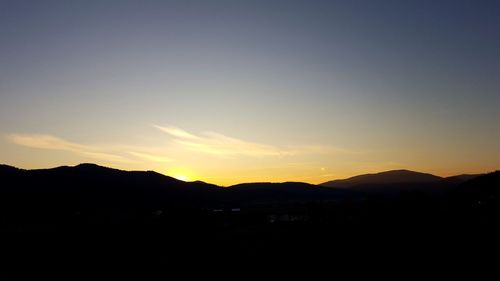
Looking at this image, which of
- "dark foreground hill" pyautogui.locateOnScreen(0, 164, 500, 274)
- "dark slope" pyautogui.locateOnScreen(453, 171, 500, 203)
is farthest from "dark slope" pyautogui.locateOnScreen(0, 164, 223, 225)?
"dark slope" pyautogui.locateOnScreen(453, 171, 500, 203)

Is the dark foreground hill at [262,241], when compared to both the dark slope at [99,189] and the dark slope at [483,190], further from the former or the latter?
the dark slope at [99,189]

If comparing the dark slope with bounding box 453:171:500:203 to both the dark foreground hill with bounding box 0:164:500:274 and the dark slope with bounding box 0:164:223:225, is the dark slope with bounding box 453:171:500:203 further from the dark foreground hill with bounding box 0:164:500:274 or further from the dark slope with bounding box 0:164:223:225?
the dark slope with bounding box 0:164:223:225

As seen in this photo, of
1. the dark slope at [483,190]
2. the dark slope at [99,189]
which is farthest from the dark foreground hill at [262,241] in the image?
the dark slope at [99,189]

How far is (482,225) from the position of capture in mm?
39062

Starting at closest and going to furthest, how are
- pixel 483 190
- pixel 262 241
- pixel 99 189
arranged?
pixel 262 241 → pixel 483 190 → pixel 99 189

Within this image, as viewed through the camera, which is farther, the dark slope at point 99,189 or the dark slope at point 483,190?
the dark slope at point 99,189

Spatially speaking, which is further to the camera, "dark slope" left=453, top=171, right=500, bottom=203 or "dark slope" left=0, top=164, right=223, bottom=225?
"dark slope" left=0, top=164, right=223, bottom=225

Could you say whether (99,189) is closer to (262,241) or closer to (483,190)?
(483,190)

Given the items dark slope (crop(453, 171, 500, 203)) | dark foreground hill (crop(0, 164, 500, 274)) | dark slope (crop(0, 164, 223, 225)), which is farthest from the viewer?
dark slope (crop(0, 164, 223, 225))

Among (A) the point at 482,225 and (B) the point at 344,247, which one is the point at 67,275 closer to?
(B) the point at 344,247

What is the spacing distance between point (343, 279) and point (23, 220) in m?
63.7

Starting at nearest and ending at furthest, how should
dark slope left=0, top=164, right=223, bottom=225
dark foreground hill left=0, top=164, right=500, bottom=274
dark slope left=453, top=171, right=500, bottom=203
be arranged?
dark foreground hill left=0, top=164, right=500, bottom=274 < dark slope left=453, top=171, right=500, bottom=203 < dark slope left=0, top=164, right=223, bottom=225

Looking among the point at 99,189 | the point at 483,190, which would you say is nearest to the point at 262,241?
the point at 483,190

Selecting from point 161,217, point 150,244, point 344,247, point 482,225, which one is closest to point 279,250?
point 344,247
